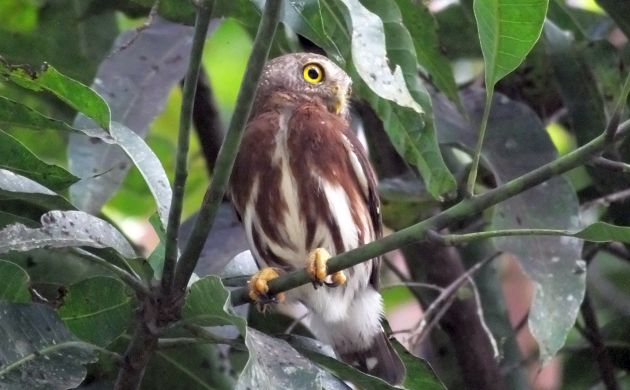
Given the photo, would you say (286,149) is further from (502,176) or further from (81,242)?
(81,242)

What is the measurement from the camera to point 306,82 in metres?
3.12

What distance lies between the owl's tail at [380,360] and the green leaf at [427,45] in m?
0.64

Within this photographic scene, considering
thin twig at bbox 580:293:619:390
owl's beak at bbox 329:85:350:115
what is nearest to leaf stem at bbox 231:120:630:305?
owl's beak at bbox 329:85:350:115

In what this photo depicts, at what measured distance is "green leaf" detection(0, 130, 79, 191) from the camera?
216 cm

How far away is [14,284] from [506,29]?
1.02 m

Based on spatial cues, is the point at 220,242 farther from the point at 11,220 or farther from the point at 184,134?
the point at 184,134

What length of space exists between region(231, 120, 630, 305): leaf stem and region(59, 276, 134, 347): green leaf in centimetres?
52

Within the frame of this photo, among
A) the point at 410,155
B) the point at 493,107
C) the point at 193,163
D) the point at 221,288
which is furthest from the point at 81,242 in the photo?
the point at 193,163

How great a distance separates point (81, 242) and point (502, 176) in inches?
51.5

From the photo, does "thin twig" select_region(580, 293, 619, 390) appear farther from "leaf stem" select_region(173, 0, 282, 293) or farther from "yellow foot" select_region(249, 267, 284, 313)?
"leaf stem" select_region(173, 0, 282, 293)

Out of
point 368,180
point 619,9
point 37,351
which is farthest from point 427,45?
point 37,351

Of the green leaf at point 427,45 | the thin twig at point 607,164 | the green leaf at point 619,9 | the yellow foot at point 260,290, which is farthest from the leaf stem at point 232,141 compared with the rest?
the green leaf at point 619,9

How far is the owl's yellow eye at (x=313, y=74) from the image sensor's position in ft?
10.3

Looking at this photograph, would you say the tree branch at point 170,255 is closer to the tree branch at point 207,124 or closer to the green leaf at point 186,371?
the green leaf at point 186,371
